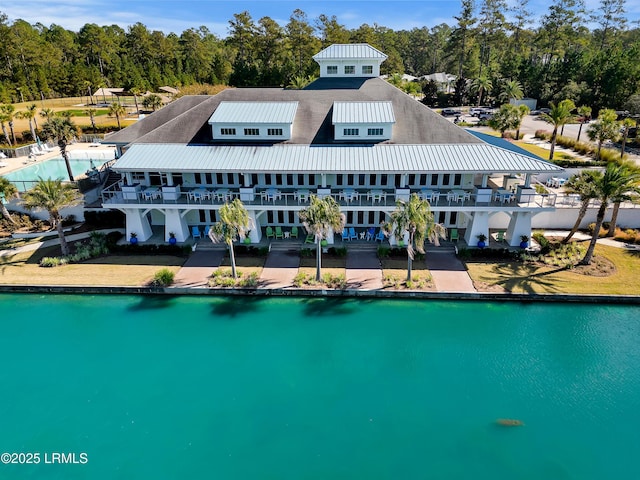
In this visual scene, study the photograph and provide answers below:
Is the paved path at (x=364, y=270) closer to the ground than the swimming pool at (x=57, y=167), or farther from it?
closer to the ground

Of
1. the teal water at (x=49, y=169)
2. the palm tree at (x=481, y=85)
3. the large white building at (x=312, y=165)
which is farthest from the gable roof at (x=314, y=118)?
the palm tree at (x=481, y=85)

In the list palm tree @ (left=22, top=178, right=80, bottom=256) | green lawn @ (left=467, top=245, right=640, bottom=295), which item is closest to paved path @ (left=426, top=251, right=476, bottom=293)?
green lawn @ (left=467, top=245, right=640, bottom=295)

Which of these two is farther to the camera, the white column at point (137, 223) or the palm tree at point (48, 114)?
the palm tree at point (48, 114)

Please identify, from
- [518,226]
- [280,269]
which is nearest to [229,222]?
[280,269]

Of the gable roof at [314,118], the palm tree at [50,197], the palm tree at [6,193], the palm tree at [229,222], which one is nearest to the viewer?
the palm tree at [229,222]

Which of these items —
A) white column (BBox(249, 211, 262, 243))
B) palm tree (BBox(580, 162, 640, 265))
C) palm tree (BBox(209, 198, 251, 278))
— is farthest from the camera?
white column (BBox(249, 211, 262, 243))

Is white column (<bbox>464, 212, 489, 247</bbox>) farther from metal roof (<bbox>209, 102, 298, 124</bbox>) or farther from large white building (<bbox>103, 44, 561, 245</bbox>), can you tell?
metal roof (<bbox>209, 102, 298, 124</bbox>)

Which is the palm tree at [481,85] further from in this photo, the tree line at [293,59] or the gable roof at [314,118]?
the gable roof at [314,118]
